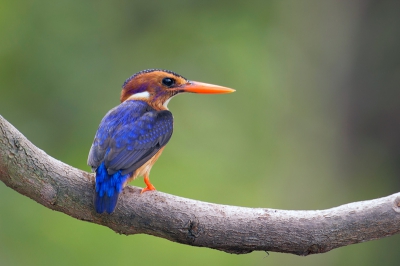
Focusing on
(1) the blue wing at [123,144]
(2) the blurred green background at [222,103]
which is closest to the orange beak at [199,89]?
(1) the blue wing at [123,144]

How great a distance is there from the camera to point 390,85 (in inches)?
206

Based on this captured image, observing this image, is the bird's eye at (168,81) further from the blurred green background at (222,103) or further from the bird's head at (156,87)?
the blurred green background at (222,103)

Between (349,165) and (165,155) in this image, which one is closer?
(349,165)

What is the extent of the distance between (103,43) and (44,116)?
3.95 ft

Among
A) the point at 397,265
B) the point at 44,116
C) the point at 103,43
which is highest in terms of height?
the point at 103,43

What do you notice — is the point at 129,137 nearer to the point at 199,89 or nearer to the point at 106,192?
the point at 106,192

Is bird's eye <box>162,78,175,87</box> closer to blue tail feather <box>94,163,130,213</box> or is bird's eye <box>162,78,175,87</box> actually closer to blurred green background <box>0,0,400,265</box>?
blue tail feather <box>94,163,130,213</box>

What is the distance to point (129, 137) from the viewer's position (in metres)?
2.99

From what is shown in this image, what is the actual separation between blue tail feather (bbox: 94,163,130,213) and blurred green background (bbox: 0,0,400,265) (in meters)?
3.08

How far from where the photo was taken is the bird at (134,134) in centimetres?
263

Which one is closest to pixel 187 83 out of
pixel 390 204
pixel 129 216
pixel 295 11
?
pixel 129 216

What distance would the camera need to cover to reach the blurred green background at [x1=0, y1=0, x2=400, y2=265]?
5.39 m

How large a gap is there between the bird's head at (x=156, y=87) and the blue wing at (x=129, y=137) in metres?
0.12

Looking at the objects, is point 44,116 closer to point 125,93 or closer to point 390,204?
point 125,93
